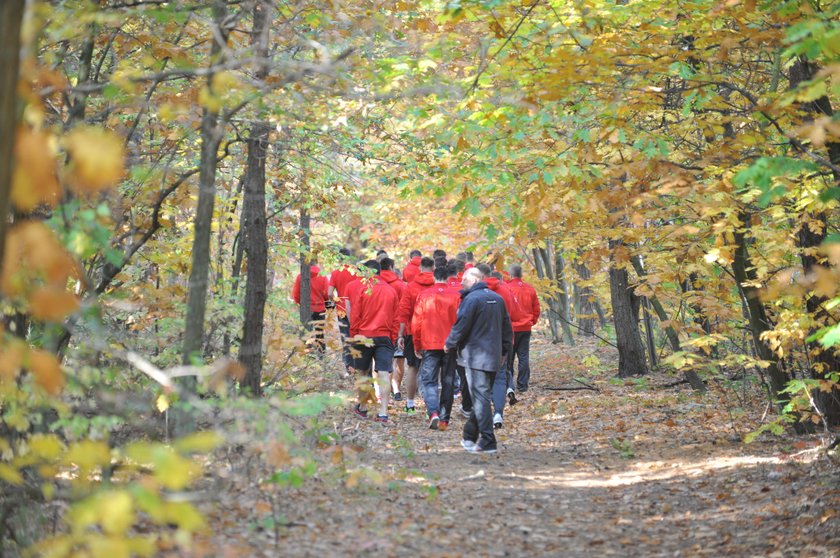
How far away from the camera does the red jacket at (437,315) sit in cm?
1177

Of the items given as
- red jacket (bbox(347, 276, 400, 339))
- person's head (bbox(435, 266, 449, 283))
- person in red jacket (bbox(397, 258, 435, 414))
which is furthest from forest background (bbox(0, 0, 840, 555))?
person in red jacket (bbox(397, 258, 435, 414))

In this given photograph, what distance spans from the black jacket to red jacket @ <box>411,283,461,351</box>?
5.57 ft

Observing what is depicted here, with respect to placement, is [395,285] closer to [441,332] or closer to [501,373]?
[441,332]

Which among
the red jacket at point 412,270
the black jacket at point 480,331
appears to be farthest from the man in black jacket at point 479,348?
the red jacket at point 412,270

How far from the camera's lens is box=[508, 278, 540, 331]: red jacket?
47.8 ft

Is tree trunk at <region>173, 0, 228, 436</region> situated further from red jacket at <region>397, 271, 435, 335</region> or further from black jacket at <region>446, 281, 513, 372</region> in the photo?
red jacket at <region>397, 271, 435, 335</region>

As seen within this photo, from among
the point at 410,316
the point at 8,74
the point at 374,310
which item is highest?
the point at 8,74

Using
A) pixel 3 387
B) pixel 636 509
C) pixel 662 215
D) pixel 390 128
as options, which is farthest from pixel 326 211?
pixel 3 387

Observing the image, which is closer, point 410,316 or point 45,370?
point 45,370

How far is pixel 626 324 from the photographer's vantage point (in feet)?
51.5

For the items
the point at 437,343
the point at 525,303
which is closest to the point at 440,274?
the point at 437,343

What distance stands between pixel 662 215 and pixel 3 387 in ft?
24.2

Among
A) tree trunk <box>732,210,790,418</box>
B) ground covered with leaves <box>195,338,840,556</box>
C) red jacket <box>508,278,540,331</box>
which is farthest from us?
red jacket <box>508,278,540,331</box>

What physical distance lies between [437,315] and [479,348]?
6.77ft
